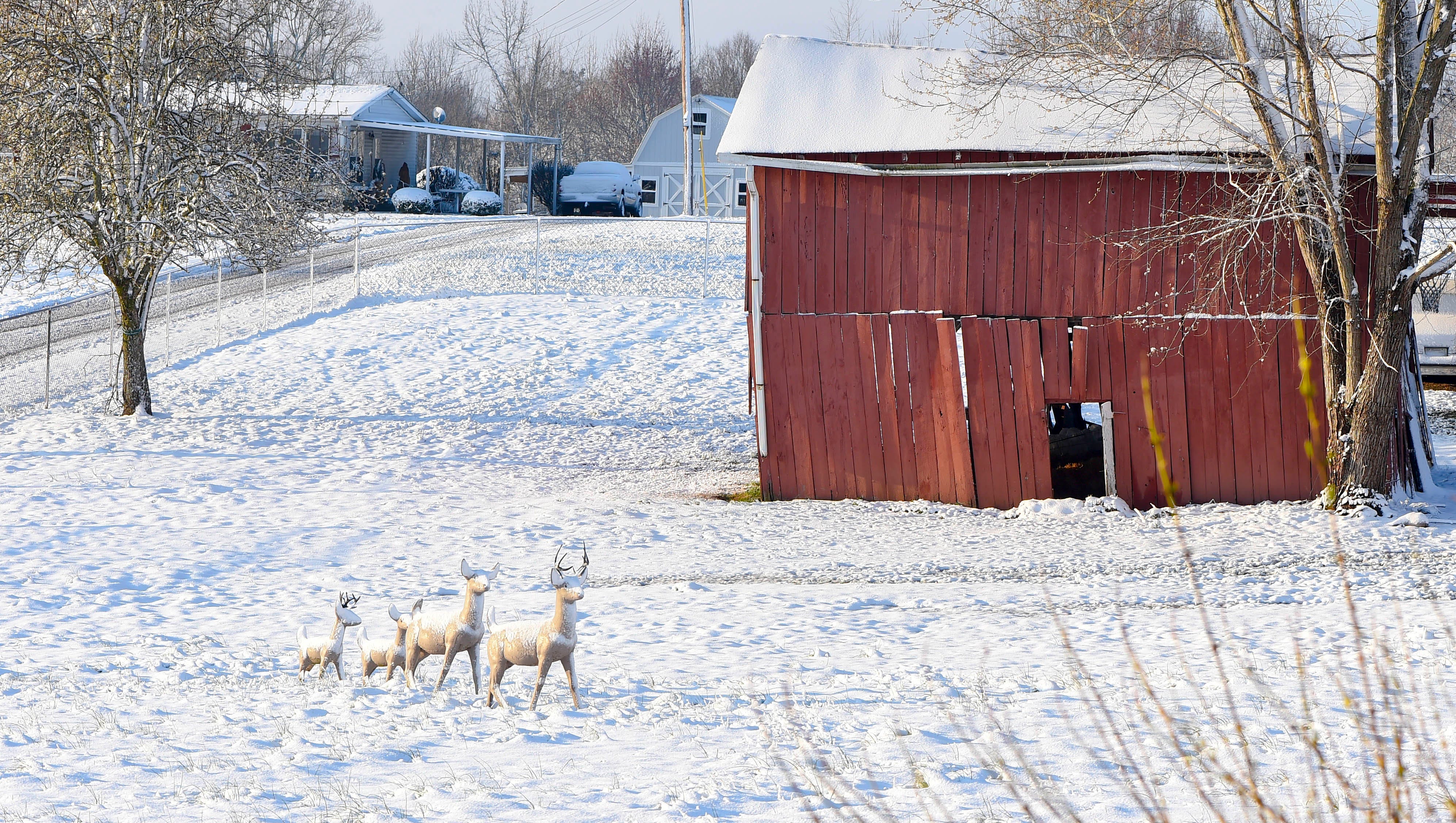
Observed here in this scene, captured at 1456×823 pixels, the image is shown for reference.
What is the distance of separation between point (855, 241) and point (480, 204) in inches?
1264

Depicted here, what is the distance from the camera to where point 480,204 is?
42.4 metres

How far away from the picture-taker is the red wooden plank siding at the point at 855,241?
12398 mm

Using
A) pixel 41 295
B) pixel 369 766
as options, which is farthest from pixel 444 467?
pixel 41 295

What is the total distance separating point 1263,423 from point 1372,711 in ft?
30.9

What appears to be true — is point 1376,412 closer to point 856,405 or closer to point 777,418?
point 856,405

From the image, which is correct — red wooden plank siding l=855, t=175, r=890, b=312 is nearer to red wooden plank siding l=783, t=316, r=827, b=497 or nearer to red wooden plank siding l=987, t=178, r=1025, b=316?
red wooden plank siding l=783, t=316, r=827, b=497

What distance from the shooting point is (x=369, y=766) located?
498 centimetres

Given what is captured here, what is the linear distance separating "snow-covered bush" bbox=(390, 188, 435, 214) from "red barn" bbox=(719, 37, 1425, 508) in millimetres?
30469

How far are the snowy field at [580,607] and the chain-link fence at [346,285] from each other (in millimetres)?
2543

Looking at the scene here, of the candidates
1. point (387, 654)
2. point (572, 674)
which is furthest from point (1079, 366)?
point (387, 654)

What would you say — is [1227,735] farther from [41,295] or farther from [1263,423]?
[41,295]

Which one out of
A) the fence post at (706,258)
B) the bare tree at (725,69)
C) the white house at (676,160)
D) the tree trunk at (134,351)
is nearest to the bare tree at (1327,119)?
the tree trunk at (134,351)

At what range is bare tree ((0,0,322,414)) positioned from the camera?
14.2 metres

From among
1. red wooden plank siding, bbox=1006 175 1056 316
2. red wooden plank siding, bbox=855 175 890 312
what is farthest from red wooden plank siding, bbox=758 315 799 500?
red wooden plank siding, bbox=1006 175 1056 316
